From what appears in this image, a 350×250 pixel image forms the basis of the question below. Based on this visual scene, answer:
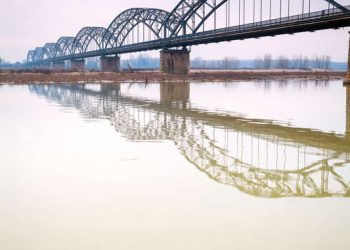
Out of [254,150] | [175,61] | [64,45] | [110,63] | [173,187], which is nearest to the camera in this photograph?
[173,187]

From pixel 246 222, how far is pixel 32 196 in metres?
4.08

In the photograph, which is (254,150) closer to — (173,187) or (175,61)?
(173,187)

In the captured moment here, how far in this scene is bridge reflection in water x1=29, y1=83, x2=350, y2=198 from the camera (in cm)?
915

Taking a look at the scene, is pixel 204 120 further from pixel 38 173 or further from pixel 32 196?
pixel 32 196

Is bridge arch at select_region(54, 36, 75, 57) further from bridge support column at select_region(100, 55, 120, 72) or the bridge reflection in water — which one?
the bridge reflection in water

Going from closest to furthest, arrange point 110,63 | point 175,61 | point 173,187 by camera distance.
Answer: point 173,187 → point 175,61 → point 110,63

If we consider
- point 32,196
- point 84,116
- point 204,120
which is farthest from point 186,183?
point 84,116

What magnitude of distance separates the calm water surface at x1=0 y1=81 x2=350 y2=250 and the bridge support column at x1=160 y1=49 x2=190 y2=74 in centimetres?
6751

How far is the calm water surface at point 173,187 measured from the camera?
643cm

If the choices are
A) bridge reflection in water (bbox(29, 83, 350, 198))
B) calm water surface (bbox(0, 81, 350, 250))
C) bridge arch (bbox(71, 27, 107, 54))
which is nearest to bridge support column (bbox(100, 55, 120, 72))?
bridge arch (bbox(71, 27, 107, 54))

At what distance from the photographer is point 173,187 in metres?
8.88

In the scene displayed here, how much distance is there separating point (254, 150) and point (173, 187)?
452 centimetres

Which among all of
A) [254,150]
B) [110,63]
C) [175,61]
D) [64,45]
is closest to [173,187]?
[254,150]

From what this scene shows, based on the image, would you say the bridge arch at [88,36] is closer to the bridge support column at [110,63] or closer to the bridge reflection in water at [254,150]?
the bridge support column at [110,63]
